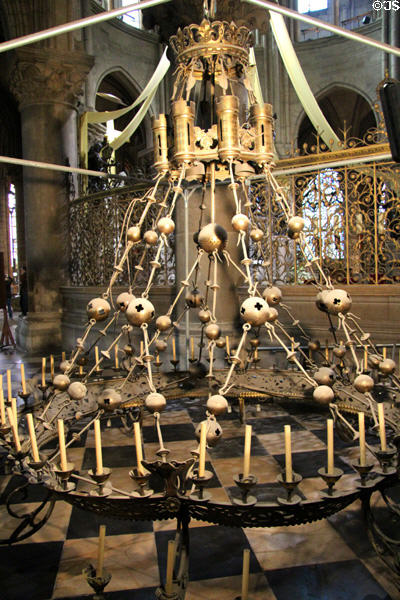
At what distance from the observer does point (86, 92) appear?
14273mm

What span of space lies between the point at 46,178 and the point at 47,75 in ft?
5.37

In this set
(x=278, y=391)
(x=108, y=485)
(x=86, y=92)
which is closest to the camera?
(x=108, y=485)

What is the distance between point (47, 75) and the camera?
8.66m

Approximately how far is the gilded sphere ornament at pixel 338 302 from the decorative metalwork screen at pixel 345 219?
10.9 ft

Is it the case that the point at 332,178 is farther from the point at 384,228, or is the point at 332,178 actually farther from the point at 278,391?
the point at 278,391

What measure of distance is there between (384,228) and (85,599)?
16.2ft

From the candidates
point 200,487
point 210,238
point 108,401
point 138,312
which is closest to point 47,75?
point 210,238

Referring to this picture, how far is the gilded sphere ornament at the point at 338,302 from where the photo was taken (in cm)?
235

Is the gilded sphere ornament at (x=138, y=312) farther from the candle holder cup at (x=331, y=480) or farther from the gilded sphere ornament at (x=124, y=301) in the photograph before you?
the candle holder cup at (x=331, y=480)

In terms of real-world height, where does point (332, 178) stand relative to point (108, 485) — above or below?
above

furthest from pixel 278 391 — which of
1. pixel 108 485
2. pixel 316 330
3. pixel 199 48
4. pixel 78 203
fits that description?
pixel 78 203

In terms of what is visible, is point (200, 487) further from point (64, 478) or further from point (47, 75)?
point (47, 75)

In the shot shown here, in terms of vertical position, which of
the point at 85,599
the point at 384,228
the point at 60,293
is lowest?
the point at 85,599

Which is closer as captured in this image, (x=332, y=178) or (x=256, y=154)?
(x=256, y=154)
